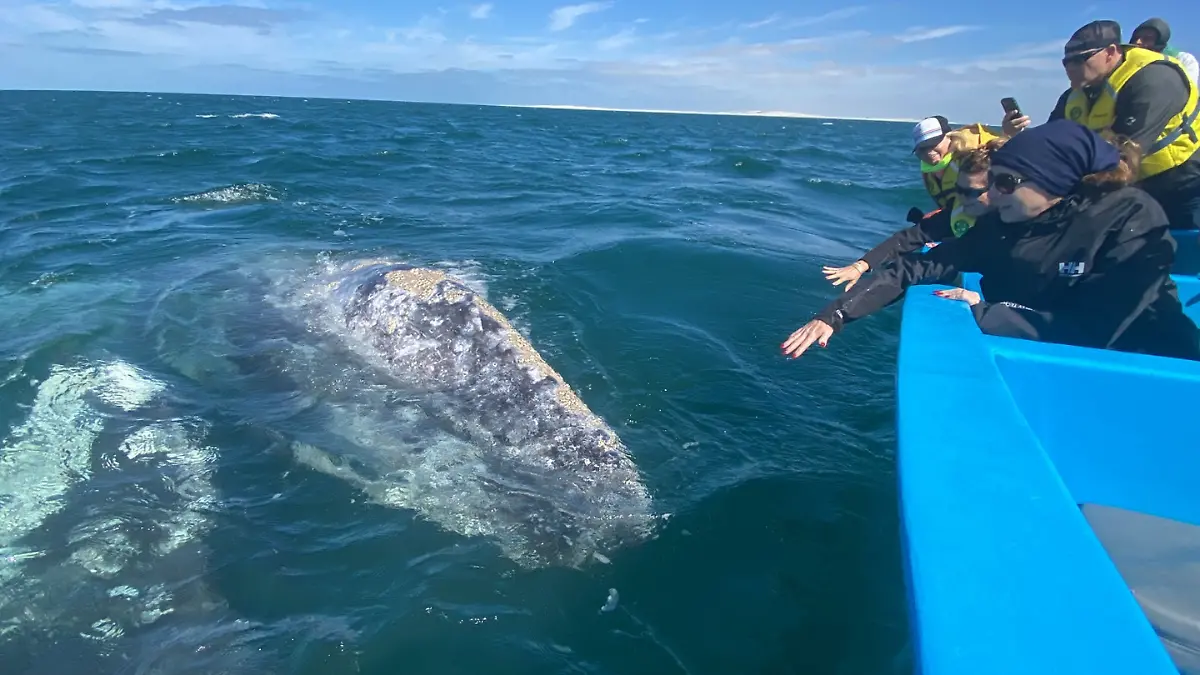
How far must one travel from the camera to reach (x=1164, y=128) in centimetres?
581

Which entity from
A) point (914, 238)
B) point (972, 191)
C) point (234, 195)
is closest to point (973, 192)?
point (972, 191)

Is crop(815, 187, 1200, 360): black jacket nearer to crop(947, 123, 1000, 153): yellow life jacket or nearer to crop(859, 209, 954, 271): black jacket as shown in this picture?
crop(859, 209, 954, 271): black jacket

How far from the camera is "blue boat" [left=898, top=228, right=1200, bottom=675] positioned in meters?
2.02

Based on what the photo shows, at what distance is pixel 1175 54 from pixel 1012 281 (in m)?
3.10

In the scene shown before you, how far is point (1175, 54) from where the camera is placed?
6.09 m

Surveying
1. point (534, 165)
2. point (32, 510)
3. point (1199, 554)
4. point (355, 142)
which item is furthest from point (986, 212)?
point (355, 142)

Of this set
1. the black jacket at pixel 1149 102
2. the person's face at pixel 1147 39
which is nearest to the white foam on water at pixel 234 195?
the person's face at pixel 1147 39

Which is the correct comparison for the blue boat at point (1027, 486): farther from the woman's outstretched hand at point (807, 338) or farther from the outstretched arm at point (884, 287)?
the woman's outstretched hand at point (807, 338)

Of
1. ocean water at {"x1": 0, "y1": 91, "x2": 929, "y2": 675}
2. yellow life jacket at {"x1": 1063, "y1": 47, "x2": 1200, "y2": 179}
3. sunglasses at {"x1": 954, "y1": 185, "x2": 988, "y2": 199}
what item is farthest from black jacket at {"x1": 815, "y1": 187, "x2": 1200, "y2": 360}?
ocean water at {"x1": 0, "y1": 91, "x2": 929, "y2": 675}

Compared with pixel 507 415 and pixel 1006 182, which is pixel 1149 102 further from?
pixel 507 415

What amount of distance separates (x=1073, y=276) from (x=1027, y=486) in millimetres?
2602

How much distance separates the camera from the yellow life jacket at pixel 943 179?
22.5 ft

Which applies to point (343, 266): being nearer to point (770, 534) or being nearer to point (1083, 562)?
point (770, 534)

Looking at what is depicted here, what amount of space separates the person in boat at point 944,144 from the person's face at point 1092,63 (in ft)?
3.40
